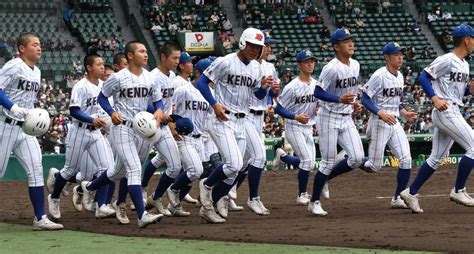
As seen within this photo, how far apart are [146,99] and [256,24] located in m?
27.6

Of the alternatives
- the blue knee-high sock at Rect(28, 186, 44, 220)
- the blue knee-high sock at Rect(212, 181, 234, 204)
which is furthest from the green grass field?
the blue knee-high sock at Rect(212, 181, 234, 204)

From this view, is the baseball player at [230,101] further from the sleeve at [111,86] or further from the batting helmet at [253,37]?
the sleeve at [111,86]

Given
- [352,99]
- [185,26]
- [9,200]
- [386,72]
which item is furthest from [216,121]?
[185,26]

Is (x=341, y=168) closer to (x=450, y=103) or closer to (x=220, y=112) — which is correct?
(x=450, y=103)

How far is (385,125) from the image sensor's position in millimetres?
14188

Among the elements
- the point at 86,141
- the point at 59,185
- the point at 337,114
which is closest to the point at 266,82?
the point at 337,114

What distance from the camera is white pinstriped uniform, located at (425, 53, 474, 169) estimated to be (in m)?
13.4

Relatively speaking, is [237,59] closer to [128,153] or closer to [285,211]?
[128,153]

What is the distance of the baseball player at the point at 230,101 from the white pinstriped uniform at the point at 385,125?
72.4 inches

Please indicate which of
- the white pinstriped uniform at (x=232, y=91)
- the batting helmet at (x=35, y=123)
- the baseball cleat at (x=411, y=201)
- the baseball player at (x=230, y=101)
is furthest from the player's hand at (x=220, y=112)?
the baseball cleat at (x=411, y=201)

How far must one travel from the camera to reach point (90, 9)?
3856 centimetres

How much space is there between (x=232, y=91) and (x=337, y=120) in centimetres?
156

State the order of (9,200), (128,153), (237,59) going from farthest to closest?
(9,200) → (237,59) → (128,153)

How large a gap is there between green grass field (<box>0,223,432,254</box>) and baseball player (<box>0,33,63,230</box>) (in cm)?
69
